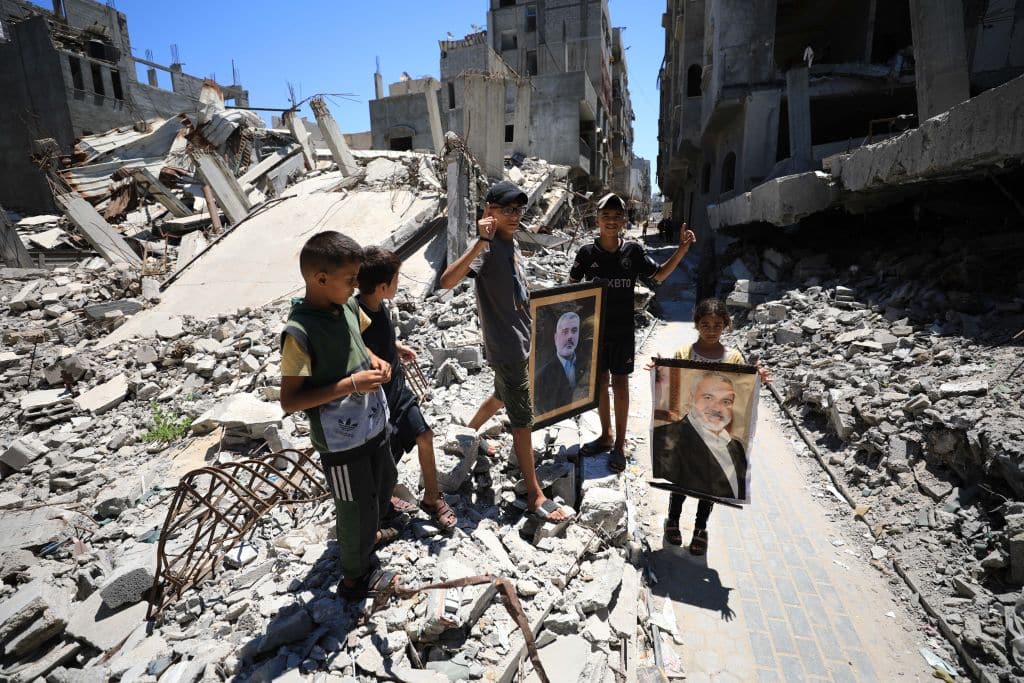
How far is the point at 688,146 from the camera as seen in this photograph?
64.4ft

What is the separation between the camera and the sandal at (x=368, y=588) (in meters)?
2.23

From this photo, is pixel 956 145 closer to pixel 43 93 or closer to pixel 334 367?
pixel 334 367

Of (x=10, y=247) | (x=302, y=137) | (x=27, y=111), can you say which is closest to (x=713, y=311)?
(x=10, y=247)

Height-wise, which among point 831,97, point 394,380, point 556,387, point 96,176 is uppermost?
point 831,97

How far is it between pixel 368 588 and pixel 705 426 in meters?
2.21

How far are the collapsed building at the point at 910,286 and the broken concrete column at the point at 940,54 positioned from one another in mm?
24

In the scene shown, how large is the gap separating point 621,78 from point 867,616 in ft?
159

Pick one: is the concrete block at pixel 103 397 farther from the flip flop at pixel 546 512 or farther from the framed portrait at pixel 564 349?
the flip flop at pixel 546 512

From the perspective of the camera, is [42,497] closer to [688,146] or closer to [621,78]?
[688,146]

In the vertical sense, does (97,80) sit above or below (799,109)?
above

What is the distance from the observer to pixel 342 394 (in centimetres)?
185

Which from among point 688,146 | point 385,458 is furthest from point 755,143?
point 385,458

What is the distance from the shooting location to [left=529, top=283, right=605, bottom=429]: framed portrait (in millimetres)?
3381

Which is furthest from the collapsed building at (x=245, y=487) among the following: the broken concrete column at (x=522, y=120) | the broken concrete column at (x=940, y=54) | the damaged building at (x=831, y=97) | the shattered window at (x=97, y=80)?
the shattered window at (x=97, y=80)
